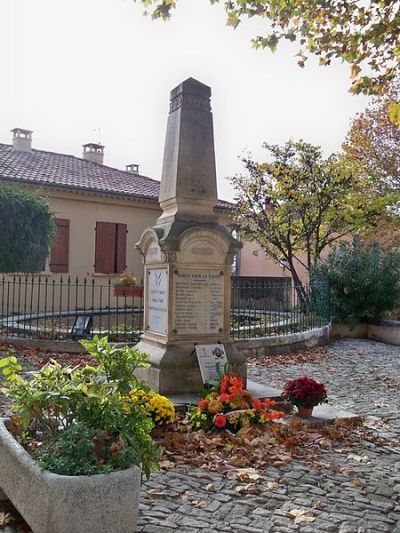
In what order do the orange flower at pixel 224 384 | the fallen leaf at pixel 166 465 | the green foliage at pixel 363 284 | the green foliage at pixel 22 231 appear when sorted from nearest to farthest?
the fallen leaf at pixel 166 465
the orange flower at pixel 224 384
the green foliage at pixel 22 231
the green foliage at pixel 363 284

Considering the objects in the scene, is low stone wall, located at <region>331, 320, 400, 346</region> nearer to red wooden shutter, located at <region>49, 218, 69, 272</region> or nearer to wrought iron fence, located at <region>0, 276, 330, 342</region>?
wrought iron fence, located at <region>0, 276, 330, 342</region>

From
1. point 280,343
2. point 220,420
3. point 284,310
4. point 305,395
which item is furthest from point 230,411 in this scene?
point 284,310

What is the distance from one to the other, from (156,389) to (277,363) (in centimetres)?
415

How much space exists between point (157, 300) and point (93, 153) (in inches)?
772

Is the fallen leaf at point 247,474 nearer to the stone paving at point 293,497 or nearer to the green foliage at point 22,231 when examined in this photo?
the stone paving at point 293,497

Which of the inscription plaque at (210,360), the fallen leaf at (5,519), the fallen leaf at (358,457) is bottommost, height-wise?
the fallen leaf at (358,457)

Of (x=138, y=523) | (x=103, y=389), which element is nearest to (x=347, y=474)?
(x=138, y=523)

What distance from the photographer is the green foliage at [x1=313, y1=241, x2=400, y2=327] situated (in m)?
13.9

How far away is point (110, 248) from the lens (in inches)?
754

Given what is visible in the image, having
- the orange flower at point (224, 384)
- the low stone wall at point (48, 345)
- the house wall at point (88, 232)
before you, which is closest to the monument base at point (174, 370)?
the orange flower at point (224, 384)

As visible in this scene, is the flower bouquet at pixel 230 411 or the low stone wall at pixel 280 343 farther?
the low stone wall at pixel 280 343

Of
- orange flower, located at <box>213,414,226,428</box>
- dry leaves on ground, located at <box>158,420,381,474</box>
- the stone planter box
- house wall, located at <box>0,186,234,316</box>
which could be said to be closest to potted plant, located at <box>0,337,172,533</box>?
dry leaves on ground, located at <box>158,420,381,474</box>

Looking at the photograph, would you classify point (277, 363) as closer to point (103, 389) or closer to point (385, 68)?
point (385, 68)

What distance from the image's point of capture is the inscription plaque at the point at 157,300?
6508 mm
